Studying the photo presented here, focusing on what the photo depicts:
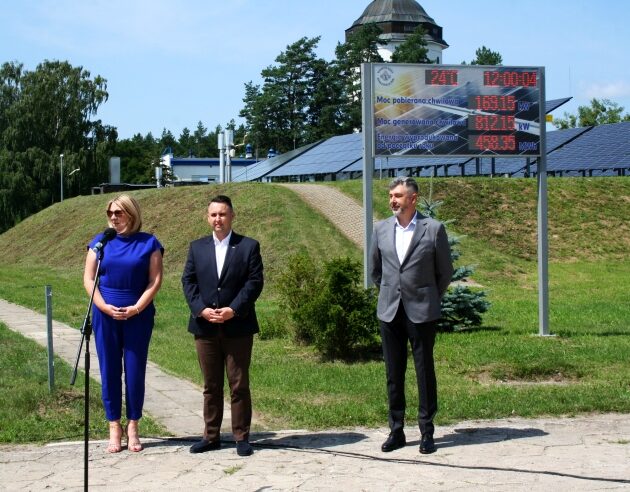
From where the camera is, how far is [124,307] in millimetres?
6520

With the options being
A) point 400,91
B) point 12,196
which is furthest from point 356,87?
point 400,91

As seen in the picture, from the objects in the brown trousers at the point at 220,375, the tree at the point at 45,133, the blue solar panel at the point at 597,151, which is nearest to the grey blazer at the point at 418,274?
the brown trousers at the point at 220,375

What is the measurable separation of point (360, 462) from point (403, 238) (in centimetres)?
161

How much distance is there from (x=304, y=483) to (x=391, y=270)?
1.73 metres

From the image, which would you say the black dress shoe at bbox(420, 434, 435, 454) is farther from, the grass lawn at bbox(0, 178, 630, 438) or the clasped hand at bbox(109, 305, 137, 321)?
the clasped hand at bbox(109, 305, 137, 321)

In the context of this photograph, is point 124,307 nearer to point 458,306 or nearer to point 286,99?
point 458,306

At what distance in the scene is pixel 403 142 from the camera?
13.1 m

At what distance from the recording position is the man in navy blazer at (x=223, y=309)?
21.4ft

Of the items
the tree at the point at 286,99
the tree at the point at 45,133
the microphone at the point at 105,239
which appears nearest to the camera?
the microphone at the point at 105,239

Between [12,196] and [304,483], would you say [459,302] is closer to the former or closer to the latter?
[304,483]

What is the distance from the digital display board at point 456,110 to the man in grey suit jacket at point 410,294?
253 inches

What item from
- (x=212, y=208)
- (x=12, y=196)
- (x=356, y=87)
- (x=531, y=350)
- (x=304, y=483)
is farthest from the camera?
(x=356, y=87)

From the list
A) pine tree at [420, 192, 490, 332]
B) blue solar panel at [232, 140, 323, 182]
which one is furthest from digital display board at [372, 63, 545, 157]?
blue solar panel at [232, 140, 323, 182]

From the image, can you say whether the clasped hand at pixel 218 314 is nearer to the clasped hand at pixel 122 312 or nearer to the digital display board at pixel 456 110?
the clasped hand at pixel 122 312
